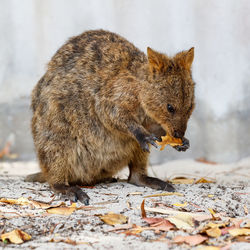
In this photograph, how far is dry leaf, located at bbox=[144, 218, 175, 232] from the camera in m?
3.12

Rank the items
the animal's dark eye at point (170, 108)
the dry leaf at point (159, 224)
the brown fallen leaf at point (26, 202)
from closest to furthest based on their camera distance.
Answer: the dry leaf at point (159, 224), the brown fallen leaf at point (26, 202), the animal's dark eye at point (170, 108)

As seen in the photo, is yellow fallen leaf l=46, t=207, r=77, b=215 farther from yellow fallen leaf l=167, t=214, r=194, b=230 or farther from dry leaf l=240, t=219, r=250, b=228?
dry leaf l=240, t=219, r=250, b=228

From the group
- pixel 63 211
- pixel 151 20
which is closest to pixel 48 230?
pixel 63 211

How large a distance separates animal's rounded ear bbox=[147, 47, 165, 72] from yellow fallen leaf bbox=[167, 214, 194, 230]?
50.2 inches

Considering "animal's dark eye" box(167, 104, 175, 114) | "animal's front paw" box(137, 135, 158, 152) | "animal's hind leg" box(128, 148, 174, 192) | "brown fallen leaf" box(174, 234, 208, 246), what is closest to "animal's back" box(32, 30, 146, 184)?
"animal's hind leg" box(128, 148, 174, 192)

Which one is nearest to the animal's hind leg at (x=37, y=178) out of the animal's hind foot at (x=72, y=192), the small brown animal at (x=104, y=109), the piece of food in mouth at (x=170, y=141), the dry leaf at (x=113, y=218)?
the small brown animal at (x=104, y=109)

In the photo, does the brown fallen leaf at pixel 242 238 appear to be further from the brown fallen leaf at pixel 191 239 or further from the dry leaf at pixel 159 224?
the dry leaf at pixel 159 224

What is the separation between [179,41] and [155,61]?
2590 mm

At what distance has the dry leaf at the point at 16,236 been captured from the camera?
2891mm

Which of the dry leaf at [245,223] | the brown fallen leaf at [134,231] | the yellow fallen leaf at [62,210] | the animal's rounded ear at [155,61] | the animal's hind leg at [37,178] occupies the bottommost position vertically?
the dry leaf at [245,223]

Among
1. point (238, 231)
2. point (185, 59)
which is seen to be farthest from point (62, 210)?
point (185, 59)

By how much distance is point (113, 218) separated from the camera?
10.8 ft

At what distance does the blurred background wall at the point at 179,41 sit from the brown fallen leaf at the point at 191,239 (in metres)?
3.37

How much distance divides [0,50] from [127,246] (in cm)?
457
